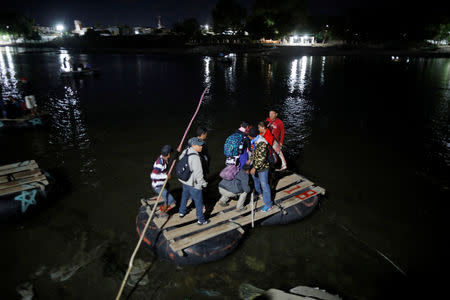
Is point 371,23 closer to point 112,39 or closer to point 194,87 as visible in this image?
point 194,87

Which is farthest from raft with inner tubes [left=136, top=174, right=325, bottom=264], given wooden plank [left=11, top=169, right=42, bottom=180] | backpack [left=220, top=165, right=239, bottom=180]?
wooden plank [left=11, top=169, right=42, bottom=180]

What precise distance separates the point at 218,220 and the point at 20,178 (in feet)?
19.0

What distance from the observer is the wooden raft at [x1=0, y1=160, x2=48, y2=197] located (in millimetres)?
7038

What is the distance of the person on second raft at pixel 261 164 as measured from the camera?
630 centimetres

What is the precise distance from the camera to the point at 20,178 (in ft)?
24.5

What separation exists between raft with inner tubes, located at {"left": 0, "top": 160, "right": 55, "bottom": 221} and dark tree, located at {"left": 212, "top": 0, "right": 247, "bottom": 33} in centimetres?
14149

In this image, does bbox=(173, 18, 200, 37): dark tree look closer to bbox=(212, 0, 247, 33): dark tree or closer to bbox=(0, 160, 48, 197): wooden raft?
bbox=(212, 0, 247, 33): dark tree

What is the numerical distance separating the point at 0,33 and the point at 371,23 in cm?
20235

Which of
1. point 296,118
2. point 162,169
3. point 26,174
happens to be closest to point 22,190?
point 26,174

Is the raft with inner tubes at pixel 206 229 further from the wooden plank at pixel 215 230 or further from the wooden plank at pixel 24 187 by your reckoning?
the wooden plank at pixel 24 187

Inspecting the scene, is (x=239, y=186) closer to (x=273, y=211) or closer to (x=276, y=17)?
(x=273, y=211)

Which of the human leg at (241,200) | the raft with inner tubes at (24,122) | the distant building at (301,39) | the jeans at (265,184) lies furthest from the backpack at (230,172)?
the distant building at (301,39)

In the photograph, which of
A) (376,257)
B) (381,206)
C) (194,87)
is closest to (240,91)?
(194,87)

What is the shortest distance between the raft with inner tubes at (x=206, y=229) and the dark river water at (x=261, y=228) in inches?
11.3
